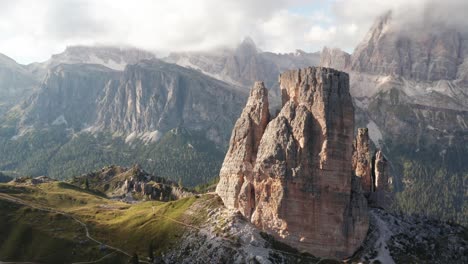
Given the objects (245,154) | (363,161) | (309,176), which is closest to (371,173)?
(363,161)

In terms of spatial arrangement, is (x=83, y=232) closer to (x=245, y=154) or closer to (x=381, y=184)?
(x=245, y=154)

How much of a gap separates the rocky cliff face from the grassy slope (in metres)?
24.4

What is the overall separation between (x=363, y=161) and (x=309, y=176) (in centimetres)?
4614

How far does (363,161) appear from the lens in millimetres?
181875

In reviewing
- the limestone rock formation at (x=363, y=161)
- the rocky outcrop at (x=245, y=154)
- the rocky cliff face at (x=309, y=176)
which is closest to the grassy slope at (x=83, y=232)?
the rocky outcrop at (x=245, y=154)

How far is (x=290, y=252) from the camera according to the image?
13925cm

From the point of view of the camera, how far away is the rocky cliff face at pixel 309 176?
14225 centimetres

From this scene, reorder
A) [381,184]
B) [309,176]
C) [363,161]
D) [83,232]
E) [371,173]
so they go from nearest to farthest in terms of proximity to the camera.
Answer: [309,176]
[83,232]
[381,184]
[363,161]
[371,173]

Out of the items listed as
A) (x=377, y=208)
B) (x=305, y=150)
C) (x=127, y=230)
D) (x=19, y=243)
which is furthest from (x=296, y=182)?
(x=19, y=243)

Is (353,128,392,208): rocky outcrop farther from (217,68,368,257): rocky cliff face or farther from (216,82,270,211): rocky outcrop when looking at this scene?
(216,82,270,211): rocky outcrop

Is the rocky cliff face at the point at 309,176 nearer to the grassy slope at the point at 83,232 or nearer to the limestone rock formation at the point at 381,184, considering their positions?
the grassy slope at the point at 83,232

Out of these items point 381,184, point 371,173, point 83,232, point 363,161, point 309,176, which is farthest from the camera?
point 371,173

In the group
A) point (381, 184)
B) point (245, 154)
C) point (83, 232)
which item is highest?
point (245, 154)

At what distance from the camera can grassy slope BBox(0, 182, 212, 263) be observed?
503 ft
